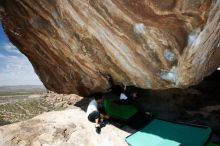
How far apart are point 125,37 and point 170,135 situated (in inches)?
144

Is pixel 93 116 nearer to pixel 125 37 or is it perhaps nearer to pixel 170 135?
pixel 170 135

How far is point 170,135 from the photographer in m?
9.42

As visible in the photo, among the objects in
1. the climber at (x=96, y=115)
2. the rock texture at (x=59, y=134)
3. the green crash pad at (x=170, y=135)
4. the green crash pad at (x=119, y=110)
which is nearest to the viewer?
the green crash pad at (x=170, y=135)

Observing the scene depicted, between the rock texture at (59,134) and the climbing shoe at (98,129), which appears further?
the climbing shoe at (98,129)

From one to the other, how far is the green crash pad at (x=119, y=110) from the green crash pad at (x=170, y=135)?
46.7 inches

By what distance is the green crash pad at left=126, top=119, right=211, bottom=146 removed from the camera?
8.99 m

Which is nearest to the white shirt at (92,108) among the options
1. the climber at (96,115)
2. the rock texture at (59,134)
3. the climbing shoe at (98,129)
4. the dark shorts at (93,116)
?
the climber at (96,115)

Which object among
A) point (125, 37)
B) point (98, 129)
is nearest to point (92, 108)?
point (98, 129)

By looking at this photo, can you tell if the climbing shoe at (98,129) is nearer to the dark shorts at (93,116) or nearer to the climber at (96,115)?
the climber at (96,115)

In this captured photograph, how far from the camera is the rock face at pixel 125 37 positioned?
7031mm

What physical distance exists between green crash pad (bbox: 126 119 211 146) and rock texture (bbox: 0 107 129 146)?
1.72 ft

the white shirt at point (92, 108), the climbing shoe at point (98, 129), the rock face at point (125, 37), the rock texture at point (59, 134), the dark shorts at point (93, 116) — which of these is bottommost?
the rock texture at point (59, 134)

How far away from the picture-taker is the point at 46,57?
40.9ft

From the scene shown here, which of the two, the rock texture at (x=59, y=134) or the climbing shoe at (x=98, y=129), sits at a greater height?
the climbing shoe at (x=98, y=129)
